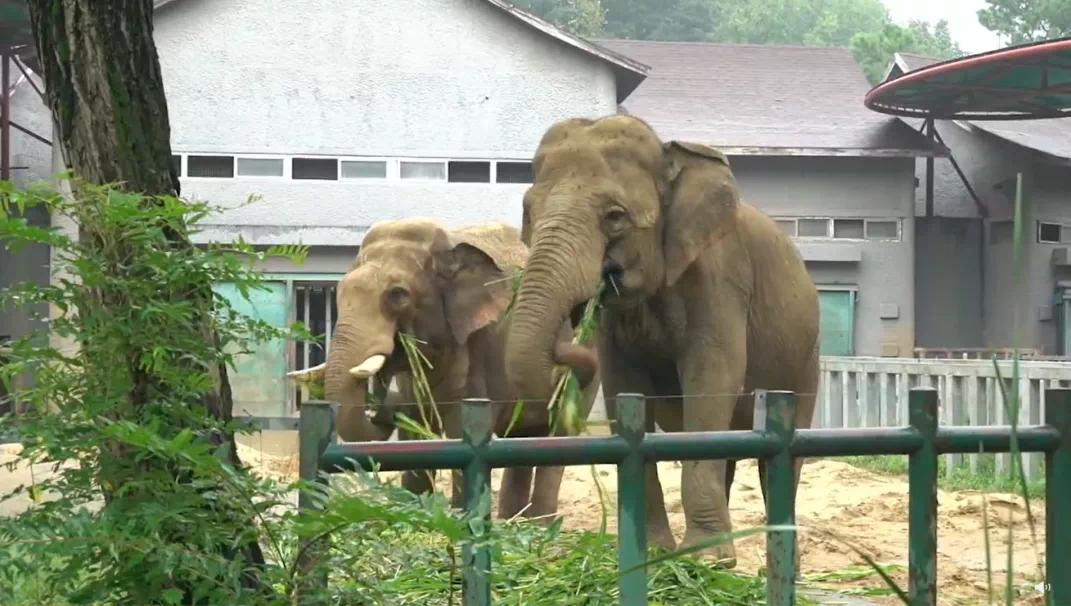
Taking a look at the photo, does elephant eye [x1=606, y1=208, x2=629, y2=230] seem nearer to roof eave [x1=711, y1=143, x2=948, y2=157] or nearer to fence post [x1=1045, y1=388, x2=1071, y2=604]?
fence post [x1=1045, y1=388, x2=1071, y2=604]

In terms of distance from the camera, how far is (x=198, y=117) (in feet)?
66.7

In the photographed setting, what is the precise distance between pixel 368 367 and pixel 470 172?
43.6 feet

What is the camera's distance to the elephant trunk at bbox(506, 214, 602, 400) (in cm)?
599

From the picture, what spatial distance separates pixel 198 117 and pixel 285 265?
250 centimetres

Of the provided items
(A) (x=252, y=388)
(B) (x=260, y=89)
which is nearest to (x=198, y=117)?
(B) (x=260, y=89)

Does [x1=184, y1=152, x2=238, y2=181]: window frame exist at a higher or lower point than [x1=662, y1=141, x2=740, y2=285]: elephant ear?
higher

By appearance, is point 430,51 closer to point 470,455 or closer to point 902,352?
point 902,352

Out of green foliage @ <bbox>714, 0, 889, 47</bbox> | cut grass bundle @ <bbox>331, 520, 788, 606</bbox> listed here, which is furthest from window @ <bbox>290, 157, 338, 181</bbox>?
green foliage @ <bbox>714, 0, 889, 47</bbox>

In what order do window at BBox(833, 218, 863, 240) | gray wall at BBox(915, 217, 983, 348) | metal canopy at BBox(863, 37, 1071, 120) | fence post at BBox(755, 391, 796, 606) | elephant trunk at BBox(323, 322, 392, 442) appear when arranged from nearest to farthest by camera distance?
fence post at BBox(755, 391, 796, 606) → elephant trunk at BBox(323, 322, 392, 442) → metal canopy at BBox(863, 37, 1071, 120) → window at BBox(833, 218, 863, 240) → gray wall at BBox(915, 217, 983, 348)

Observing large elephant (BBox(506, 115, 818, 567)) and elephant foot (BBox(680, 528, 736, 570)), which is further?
large elephant (BBox(506, 115, 818, 567))

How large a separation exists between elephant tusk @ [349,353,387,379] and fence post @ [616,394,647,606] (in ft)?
14.8

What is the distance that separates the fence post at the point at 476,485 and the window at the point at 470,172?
17.8m

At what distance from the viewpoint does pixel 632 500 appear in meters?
3.48

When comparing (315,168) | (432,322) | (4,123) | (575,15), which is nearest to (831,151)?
(315,168)
